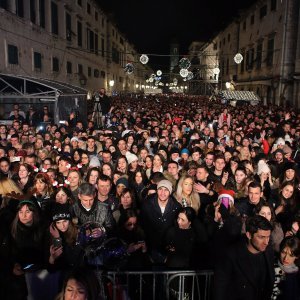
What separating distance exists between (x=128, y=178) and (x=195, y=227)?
2.77 m

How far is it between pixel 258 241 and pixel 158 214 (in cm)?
225

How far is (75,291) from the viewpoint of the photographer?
2844 millimetres

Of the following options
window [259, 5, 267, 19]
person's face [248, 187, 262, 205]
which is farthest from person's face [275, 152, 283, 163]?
window [259, 5, 267, 19]

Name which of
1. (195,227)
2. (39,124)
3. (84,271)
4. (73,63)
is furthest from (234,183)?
(73,63)

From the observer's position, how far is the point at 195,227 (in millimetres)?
4824

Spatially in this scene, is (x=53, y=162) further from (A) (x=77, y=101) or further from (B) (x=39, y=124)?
(A) (x=77, y=101)

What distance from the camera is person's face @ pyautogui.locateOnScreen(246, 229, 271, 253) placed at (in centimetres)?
342

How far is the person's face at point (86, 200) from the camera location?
207 inches

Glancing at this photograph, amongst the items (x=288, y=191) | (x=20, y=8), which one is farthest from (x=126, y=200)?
(x=20, y=8)

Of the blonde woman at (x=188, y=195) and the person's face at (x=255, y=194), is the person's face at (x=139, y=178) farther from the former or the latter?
the person's face at (x=255, y=194)

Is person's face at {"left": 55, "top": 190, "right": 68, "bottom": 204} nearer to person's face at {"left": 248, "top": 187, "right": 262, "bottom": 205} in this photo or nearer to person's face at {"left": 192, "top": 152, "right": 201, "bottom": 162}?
person's face at {"left": 248, "top": 187, "right": 262, "bottom": 205}

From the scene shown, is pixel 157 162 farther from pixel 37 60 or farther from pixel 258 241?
pixel 37 60

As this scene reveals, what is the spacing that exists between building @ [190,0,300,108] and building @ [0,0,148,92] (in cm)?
1174

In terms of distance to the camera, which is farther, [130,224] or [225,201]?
[225,201]
